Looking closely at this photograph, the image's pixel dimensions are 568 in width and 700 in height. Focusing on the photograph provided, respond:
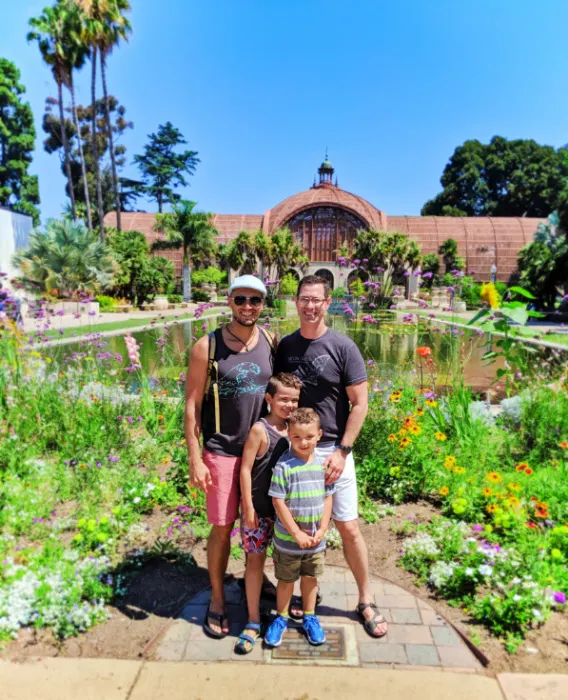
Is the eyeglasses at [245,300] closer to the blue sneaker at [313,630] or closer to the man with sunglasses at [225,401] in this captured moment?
the man with sunglasses at [225,401]

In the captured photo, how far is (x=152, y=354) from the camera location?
9773 mm

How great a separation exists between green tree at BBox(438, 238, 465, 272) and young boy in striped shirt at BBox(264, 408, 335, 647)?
40997mm

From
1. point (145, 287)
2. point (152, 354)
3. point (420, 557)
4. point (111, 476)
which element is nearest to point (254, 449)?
point (420, 557)

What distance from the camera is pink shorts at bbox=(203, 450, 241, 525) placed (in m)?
2.32

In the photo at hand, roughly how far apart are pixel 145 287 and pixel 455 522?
25174mm

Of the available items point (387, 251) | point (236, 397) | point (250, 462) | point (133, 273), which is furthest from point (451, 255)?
point (250, 462)

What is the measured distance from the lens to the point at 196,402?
235cm

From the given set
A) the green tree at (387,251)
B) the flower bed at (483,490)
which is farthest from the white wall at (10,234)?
the flower bed at (483,490)

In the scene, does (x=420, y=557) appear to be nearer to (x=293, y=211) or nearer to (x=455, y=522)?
(x=455, y=522)

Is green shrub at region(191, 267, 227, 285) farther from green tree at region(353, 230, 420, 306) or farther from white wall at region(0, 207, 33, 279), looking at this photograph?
white wall at region(0, 207, 33, 279)

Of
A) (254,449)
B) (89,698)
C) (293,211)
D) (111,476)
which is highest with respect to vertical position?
(293,211)

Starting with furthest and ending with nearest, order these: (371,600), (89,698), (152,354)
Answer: (152,354), (371,600), (89,698)

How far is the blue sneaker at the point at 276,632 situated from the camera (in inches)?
88.3

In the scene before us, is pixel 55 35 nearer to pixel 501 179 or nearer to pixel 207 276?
pixel 207 276
